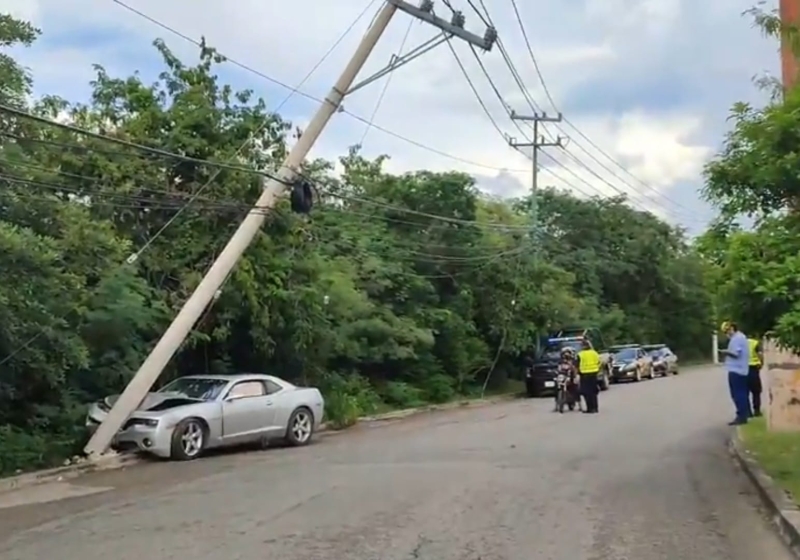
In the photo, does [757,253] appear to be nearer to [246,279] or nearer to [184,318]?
[184,318]

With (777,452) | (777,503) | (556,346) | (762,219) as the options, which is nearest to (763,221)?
(762,219)

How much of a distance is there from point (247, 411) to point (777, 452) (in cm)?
878

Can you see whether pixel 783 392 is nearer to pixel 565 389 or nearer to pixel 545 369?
pixel 565 389

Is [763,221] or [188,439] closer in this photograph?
[763,221]

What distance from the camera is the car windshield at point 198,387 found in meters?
19.1

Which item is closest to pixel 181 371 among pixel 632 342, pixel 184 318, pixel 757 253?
pixel 184 318

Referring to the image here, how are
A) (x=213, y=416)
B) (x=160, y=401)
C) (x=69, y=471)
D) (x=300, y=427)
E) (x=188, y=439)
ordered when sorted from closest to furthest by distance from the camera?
1. (x=69, y=471)
2. (x=188, y=439)
3. (x=213, y=416)
4. (x=160, y=401)
5. (x=300, y=427)

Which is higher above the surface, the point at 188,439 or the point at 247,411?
the point at 247,411

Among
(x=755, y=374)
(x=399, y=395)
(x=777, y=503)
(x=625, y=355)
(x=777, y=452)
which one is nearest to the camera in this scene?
(x=777, y=503)

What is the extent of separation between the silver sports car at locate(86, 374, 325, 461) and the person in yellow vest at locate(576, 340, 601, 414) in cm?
764

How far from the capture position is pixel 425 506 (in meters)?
11.7

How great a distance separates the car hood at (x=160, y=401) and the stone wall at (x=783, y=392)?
940 cm

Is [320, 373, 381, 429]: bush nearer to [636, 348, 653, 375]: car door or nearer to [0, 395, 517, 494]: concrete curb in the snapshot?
[0, 395, 517, 494]: concrete curb

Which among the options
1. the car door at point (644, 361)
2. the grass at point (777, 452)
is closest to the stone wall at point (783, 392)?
A: the grass at point (777, 452)
